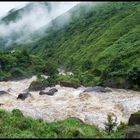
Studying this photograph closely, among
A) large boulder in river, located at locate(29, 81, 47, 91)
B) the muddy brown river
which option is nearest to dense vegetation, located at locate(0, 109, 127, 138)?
the muddy brown river

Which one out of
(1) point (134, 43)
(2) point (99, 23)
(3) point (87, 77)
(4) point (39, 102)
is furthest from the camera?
(2) point (99, 23)

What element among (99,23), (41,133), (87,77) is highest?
(99,23)

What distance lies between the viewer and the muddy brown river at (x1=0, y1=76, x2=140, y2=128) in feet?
174

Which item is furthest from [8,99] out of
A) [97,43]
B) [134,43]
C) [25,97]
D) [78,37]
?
[78,37]

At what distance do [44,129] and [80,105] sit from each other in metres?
17.5

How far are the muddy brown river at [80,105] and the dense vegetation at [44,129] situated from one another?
4070 millimetres

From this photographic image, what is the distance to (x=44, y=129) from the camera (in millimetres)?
41500

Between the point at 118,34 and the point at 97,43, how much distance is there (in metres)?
7.85

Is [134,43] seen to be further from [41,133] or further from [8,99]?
[41,133]

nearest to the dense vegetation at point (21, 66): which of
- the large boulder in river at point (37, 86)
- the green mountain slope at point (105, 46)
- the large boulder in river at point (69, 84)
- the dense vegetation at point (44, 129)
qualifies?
the green mountain slope at point (105, 46)

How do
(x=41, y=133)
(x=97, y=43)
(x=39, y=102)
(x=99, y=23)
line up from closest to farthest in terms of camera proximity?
(x=41, y=133), (x=39, y=102), (x=97, y=43), (x=99, y=23)

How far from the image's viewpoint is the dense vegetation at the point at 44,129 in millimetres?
39125

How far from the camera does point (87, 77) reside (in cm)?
8762

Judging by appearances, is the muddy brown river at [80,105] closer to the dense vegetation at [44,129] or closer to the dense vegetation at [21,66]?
the dense vegetation at [44,129]
